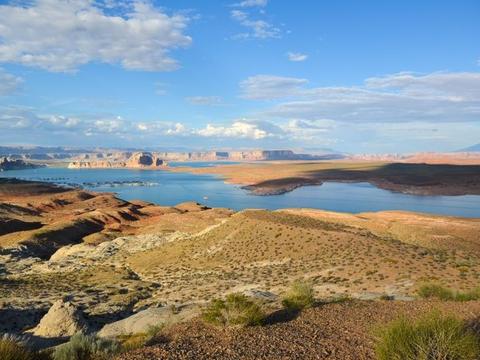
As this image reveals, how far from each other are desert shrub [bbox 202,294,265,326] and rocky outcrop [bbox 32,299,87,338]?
8.57 m

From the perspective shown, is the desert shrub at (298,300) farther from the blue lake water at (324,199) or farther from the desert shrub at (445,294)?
the blue lake water at (324,199)

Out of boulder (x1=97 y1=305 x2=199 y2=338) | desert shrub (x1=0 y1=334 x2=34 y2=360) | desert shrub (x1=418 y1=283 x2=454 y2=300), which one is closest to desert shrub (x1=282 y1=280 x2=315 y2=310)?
boulder (x1=97 y1=305 x2=199 y2=338)

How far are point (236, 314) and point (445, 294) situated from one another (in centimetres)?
889

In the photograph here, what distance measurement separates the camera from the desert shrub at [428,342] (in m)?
7.84

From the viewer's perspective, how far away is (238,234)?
35.2 m

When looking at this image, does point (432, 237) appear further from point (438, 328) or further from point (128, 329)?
point (438, 328)

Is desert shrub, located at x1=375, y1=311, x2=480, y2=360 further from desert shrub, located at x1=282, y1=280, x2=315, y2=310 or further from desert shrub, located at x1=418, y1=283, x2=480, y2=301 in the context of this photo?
desert shrub, located at x1=418, y1=283, x2=480, y2=301

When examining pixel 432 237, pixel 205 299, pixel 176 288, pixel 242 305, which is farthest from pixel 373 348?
pixel 432 237

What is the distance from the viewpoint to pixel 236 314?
10.8 m

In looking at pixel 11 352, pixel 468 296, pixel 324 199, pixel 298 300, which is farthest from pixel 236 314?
pixel 324 199

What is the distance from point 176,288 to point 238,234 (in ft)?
34.6

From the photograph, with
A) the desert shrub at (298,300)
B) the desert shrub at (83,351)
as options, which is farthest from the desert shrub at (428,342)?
the desert shrub at (83,351)

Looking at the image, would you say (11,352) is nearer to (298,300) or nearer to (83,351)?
(83,351)

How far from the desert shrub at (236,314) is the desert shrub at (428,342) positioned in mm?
3297
